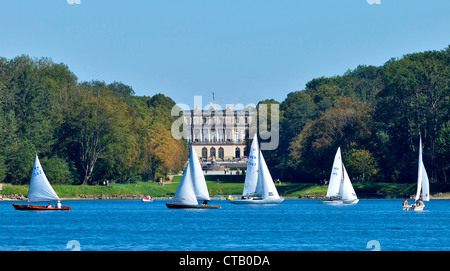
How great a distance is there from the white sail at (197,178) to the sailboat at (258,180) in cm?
1231

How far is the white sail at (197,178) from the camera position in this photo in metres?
71.0

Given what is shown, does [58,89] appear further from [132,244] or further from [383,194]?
[132,244]

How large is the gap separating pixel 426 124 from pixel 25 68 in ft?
191

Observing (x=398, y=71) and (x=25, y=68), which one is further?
(x=25, y=68)

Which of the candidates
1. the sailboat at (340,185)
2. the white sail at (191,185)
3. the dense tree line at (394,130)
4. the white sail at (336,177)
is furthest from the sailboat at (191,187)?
the dense tree line at (394,130)

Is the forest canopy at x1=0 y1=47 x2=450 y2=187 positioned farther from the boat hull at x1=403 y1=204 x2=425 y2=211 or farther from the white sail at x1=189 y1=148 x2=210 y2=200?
the white sail at x1=189 y1=148 x2=210 y2=200

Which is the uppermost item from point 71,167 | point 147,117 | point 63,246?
point 147,117

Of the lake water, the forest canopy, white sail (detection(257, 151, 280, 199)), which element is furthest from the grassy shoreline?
white sail (detection(257, 151, 280, 199))

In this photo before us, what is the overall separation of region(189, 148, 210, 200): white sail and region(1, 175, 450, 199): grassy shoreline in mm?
29331

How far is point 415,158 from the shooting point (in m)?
97.8

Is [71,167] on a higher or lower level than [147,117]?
lower
